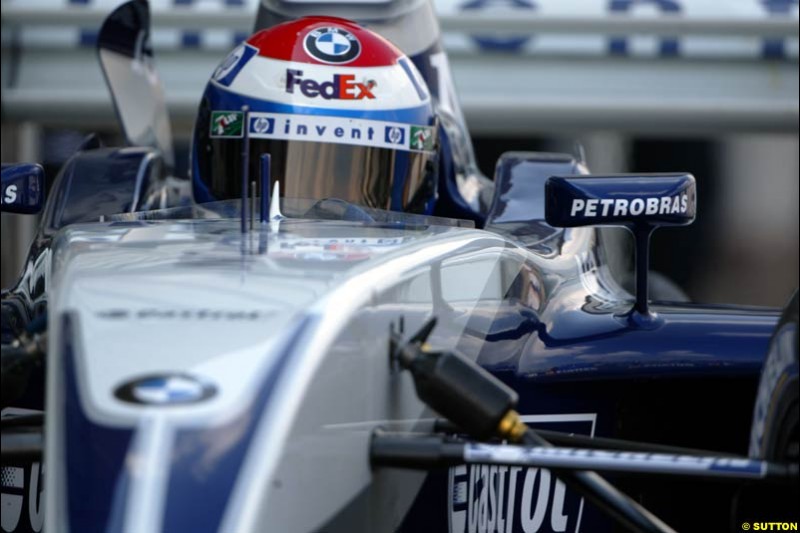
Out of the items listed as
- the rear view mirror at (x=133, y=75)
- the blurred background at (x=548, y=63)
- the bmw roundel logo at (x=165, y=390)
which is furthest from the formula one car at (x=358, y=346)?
the blurred background at (x=548, y=63)

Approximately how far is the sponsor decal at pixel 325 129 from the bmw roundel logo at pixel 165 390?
1.63m

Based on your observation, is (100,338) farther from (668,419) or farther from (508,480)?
(668,419)

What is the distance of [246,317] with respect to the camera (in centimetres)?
174

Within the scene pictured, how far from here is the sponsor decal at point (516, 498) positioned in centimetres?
238

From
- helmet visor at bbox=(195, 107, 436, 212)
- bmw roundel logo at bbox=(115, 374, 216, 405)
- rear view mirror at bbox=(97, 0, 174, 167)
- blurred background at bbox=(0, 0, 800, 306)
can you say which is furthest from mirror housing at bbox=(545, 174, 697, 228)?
blurred background at bbox=(0, 0, 800, 306)

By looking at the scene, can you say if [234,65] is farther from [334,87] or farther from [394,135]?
[394,135]

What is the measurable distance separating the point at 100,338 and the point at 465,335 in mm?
786

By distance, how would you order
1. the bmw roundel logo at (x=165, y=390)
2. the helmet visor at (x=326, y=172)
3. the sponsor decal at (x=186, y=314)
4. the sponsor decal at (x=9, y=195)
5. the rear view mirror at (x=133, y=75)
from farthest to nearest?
1. the rear view mirror at (x=133, y=75)
2. the helmet visor at (x=326, y=172)
3. the sponsor decal at (x=9, y=195)
4. the sponsor decal at (x=186, y=314)
5. the bmw roundel logo at (x=165, y=390)

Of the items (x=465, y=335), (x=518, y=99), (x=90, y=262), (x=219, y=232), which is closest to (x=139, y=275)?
(x=90, y=262)

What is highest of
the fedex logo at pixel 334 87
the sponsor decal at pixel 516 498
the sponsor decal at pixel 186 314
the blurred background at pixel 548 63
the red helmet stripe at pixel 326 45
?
the red helmet stripe at pixel 326 45

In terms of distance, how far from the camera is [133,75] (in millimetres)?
4559

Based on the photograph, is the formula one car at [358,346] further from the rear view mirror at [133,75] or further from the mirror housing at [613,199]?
the rear view mirror at [133,75]

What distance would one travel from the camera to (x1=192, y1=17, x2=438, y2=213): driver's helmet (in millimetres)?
3188

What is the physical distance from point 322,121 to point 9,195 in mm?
700
